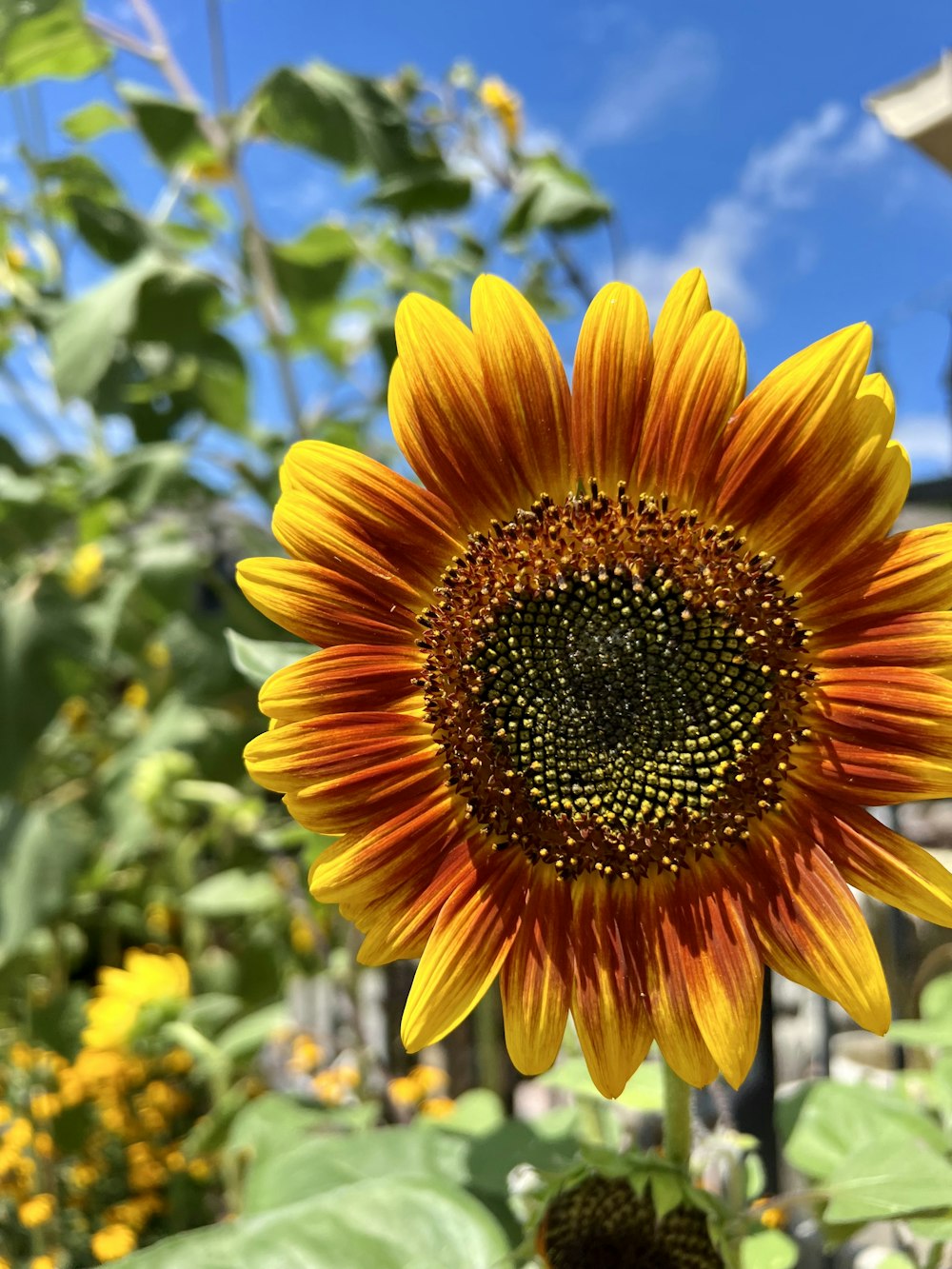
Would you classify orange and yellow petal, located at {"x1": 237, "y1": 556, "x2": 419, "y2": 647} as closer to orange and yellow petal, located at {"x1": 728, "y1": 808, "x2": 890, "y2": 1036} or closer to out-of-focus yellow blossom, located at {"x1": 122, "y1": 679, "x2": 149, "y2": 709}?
orange and yellow petal, located at {"x1": 728, "y1": 808, "x2": 890, "y2": 1036}

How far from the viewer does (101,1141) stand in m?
2.47

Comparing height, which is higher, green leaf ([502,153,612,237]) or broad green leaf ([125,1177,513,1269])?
green leaf ([502,153,612,237])

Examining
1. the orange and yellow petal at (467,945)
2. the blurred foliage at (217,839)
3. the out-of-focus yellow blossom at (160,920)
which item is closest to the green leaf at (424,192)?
the blurred foliage at (217,839)

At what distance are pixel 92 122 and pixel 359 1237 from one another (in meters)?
1.97

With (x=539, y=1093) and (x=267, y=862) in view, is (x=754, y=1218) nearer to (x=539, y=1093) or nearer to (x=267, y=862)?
(x=267, y=862)

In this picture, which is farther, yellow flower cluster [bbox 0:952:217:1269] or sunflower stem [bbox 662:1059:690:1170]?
yellow flower cluster [bbox 0:952:217:1269]

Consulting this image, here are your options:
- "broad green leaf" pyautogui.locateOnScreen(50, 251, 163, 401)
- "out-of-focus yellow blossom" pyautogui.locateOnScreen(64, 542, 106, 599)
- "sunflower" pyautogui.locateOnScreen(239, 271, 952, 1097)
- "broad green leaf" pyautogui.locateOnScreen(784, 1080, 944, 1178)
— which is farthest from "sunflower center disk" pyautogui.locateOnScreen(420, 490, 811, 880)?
"out-of-focus yellow blossom" pyautogui.locateOnScreen(64, 542, 106, 599)

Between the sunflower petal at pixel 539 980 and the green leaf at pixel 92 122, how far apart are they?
173 cm

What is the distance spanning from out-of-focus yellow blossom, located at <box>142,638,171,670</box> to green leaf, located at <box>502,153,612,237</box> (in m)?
1.45

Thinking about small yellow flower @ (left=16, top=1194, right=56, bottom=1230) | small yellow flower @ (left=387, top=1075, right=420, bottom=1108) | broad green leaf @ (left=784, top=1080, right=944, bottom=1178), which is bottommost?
small yellow flower @ (left=16, top=1194, right=56, bottom=1230)

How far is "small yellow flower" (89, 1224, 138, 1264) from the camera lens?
2.04 meters

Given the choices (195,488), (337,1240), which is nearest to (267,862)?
(195,488)

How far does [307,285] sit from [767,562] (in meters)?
1.32

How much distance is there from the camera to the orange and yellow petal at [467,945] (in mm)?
729
